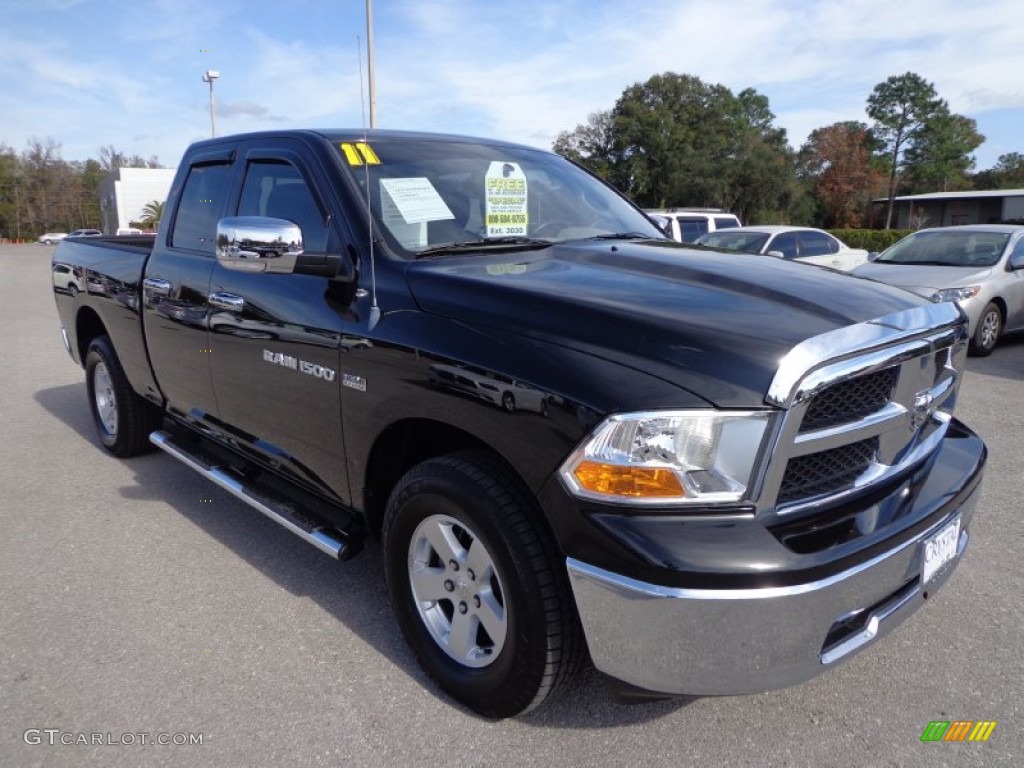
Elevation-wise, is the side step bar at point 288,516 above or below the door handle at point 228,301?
below

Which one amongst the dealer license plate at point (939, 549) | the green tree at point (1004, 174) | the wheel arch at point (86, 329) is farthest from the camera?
the green tree at point (1004, 174)

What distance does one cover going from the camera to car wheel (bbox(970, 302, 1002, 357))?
8.94 meters

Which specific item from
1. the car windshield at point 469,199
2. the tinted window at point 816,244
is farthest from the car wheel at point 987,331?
the car windshield at point 469,199

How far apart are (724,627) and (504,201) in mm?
1984

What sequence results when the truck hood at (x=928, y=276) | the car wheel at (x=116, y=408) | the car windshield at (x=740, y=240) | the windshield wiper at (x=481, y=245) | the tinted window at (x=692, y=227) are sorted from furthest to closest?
the tinted window at (x=692, y=227)
the car windshield at (x=740, y=240)
the truck hood at (x=928, y=276)
the car wheel at (x=116, y=408)
the windshield wiper at (x=481, y=245)

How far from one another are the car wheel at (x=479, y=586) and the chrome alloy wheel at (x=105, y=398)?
326 cm

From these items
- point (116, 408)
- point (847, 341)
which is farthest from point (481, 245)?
point (116, 408)

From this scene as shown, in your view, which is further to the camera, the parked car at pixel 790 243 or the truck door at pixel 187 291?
Result: the parked car at pixel 790 243

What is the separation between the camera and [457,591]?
2.51 metres

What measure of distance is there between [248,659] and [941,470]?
2.51 meters

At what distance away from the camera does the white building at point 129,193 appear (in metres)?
Result: 64.9

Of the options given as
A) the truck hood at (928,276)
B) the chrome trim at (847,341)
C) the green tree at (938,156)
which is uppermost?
the green tree at (938,156)

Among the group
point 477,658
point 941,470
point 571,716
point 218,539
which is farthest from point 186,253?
point 941,470

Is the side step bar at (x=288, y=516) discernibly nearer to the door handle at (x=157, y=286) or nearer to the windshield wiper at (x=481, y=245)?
the door handle at (x=157, y=286)
